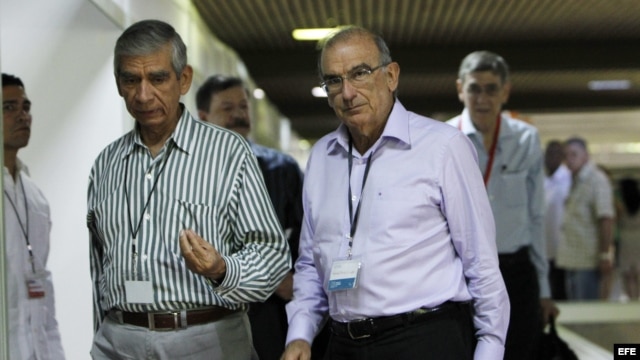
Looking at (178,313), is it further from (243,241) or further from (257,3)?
(257,3)

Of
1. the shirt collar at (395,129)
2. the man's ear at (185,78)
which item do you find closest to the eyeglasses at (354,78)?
the shirt collar at (395,129)

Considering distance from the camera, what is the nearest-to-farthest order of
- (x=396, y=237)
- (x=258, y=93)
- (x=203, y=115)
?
(x=396, y=237) < (x=203, y=115) < (x=258, y=93)

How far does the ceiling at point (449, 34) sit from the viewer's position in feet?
27.9

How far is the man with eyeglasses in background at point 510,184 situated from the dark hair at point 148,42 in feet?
6.95

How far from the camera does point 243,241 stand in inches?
112

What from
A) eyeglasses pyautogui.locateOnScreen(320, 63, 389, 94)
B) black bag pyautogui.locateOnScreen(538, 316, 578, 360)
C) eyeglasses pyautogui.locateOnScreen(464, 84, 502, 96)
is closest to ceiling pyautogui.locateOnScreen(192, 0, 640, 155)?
eyeglasses pyautogui.locateOnScreen(464, 84, 502, 96)

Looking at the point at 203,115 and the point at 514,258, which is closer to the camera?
the point at 514,258

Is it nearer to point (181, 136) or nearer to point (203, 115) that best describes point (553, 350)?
point (203, 115)

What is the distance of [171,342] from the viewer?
8.92ft

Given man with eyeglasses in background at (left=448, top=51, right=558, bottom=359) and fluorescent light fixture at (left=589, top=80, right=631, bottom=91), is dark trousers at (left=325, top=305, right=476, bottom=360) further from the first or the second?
fluorescent light fixture at (left=589, top=80, right=631, bottom=91)

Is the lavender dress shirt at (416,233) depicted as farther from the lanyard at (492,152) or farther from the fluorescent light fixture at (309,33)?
the fluorescent light fixture at (309,33)

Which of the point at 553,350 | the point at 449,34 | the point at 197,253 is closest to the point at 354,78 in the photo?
the point at 197,253

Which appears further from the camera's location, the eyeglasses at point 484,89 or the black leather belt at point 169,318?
the eyeglasses at point 484,89

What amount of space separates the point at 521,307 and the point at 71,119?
225 cm
